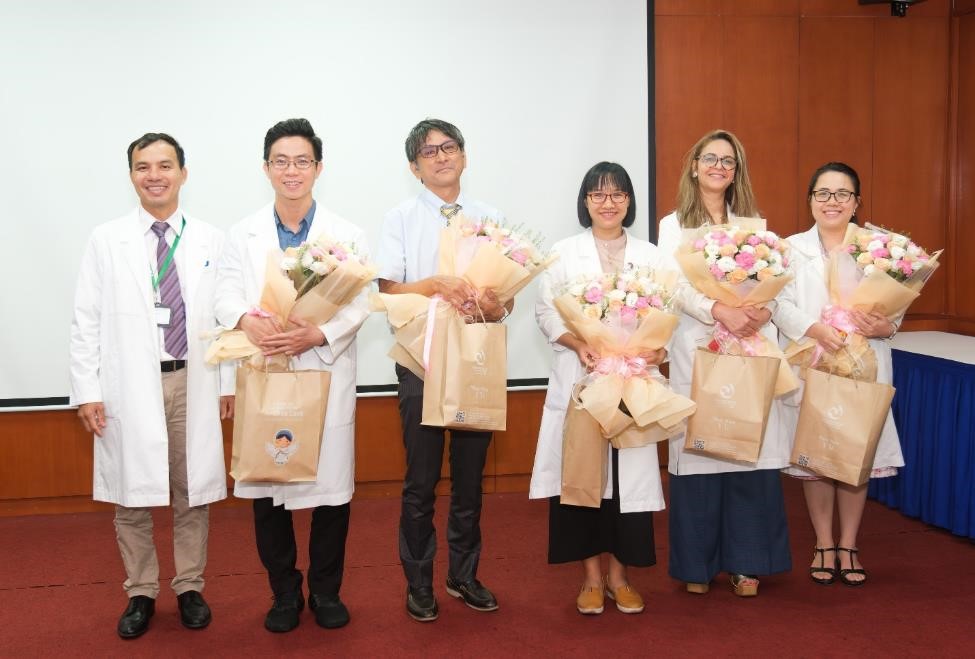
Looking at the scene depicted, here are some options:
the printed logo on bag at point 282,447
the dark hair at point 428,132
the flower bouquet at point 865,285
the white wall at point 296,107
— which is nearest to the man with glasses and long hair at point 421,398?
the dark hair at point 428,132

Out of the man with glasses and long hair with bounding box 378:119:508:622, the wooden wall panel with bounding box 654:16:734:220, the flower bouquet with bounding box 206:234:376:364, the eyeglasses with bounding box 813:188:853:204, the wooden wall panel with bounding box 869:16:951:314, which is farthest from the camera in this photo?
the wooden wall panel with bounding box 869:16:951:314

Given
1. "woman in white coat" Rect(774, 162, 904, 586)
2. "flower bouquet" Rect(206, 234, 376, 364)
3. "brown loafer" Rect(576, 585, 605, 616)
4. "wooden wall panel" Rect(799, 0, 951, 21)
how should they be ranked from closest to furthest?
"flower bouquet" Rect(206, 234, 376, 364)
"brown loafer" Rect(576, 585, 605, 616)
"woman in white coat" Rect(774, 162, 904, 586)
"wooden wall panel" Rect(799, 0, 951, 21)

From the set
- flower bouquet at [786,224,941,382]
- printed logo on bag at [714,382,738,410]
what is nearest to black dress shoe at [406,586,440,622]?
printed logo on bag at [714,382,738,410]

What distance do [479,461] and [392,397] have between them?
71.9 inches

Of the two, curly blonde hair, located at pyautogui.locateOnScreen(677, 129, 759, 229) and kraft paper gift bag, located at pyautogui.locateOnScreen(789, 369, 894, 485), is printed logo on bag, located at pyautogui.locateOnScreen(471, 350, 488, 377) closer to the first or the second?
curly blonde hair, located at pyautogui.locateOnScreen(677, 129, 759, 229)

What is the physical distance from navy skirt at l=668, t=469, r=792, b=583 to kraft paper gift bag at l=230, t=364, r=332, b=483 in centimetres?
138

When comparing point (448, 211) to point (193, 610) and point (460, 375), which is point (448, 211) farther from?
point (193, 610)

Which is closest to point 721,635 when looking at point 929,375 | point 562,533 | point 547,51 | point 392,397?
point 562,533

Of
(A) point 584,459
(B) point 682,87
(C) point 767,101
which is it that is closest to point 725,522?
(A) point 584,459

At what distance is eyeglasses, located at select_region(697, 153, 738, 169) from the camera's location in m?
3.19

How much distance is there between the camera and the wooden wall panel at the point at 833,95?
514 centimetres

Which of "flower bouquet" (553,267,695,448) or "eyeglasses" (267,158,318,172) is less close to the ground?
"eyeglasses" (267,158,318,172)

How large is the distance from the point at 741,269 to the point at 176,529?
214 centimetres

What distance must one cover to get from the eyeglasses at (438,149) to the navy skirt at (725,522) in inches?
56.8
